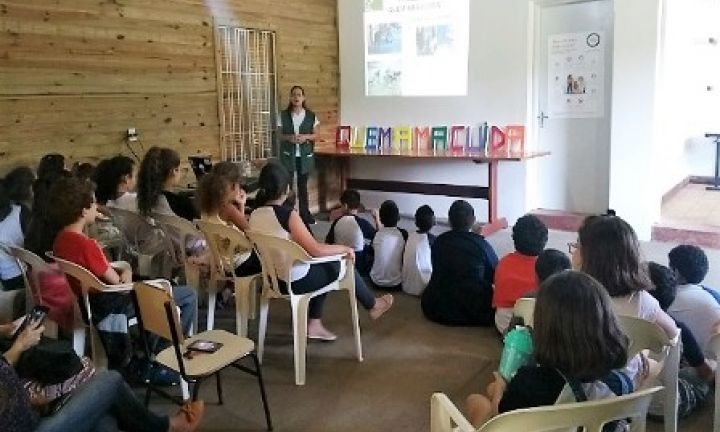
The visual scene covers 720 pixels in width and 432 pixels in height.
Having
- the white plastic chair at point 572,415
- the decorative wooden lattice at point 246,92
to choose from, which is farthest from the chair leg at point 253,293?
the decorative wooden lattice at point 246,92

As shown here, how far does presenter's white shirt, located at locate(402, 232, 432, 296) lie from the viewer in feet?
14.1

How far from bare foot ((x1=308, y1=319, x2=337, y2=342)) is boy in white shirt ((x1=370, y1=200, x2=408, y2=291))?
92 cm

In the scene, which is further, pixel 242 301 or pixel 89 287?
pixel 242 301

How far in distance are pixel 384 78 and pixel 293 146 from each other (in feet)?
4.72

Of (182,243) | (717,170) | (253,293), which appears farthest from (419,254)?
(717,170)

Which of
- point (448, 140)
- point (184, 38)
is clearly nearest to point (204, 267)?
point (184, 38)

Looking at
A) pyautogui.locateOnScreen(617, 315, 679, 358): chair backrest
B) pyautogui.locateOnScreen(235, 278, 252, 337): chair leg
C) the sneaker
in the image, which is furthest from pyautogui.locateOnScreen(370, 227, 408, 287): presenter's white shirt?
pyautogui.locateOnScreen(617, 315, 679, 358): chair backrest

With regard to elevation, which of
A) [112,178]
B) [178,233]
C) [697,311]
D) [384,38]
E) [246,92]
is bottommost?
[697,311]

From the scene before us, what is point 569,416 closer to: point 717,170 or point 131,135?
point 131,135

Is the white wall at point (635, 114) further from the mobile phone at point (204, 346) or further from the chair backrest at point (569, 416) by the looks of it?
the chair backrest at point (569, 416)

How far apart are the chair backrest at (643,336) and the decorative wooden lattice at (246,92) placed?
4945 mm

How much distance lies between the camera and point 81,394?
2014mm

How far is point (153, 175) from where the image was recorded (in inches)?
152

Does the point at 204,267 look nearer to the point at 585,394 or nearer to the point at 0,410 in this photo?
the point at 0,410
